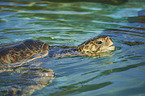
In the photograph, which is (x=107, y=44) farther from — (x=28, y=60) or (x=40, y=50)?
(x=28, y=60)

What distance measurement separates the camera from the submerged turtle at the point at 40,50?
428 centimetres

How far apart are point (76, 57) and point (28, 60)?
1233mm

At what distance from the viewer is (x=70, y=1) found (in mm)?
12188

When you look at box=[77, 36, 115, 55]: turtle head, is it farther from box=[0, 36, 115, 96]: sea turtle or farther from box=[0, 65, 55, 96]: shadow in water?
box=[0, 65, 55, 96]: shadow in water

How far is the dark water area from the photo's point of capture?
352 cm

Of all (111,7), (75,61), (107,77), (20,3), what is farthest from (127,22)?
(20,3)

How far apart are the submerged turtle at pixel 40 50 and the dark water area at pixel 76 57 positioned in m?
0.16

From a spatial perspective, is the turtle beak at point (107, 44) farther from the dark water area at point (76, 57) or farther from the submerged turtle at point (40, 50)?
the dark water area at point (76, 57)

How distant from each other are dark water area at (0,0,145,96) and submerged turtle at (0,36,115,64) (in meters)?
0.16

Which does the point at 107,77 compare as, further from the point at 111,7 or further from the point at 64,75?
the point at 111,7

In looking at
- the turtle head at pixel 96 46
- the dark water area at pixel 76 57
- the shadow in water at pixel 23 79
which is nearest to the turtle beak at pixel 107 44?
the turtle head at pixel 96 46

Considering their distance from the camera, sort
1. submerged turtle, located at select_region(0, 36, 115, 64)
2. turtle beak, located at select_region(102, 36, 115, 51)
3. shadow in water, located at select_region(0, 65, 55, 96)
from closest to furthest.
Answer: shadow in water, located at select_region(0, 65, 55, 96), submerged turtle, located at select_region(0, 36, 115, 64), turtle beak, located at select_region(102, 36, 115, 51)

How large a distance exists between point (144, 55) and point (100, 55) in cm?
113

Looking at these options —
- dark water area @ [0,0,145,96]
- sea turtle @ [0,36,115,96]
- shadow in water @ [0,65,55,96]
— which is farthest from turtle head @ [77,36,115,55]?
shadow in water @ [0,65,55,96]
